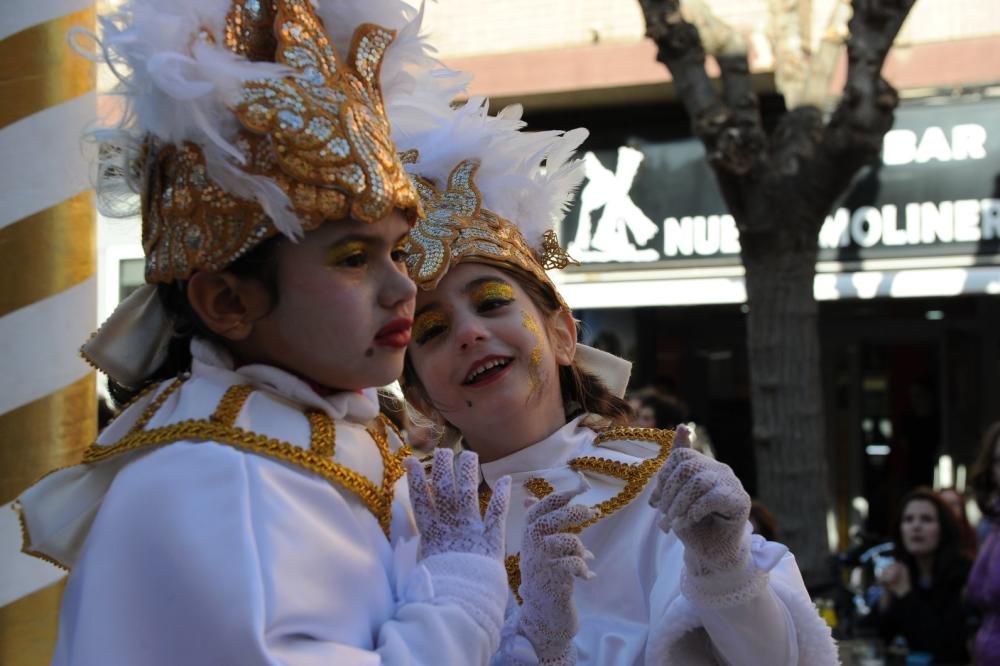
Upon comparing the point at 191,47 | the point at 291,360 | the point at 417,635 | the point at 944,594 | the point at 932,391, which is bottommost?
the point at 932,391

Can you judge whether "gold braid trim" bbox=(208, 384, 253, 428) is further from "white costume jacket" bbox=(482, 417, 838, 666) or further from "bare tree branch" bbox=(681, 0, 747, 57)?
"bare tree branch" bbox=(681, 0, 747, 57)

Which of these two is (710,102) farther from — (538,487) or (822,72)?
(538,487)

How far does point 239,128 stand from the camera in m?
1.66

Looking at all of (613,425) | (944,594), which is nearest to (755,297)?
(944,594)

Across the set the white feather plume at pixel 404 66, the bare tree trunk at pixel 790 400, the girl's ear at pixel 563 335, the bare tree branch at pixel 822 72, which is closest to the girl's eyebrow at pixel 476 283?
the girl's ear at pixel 563 335

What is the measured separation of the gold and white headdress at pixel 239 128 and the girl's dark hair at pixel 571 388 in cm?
65

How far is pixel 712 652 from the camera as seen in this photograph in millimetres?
2043

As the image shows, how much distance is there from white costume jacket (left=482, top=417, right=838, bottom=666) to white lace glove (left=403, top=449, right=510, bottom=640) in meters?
0.24

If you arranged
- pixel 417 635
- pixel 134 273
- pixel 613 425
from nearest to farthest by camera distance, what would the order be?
pixel 417 635, pixel 613 425, pixel 134 273

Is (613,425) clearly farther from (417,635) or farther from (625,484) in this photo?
(417,635)

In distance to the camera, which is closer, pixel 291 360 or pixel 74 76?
pixel 291 360

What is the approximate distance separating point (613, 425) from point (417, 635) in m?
0.97

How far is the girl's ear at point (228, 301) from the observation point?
169 cm

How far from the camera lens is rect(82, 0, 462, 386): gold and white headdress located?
1641 mm
